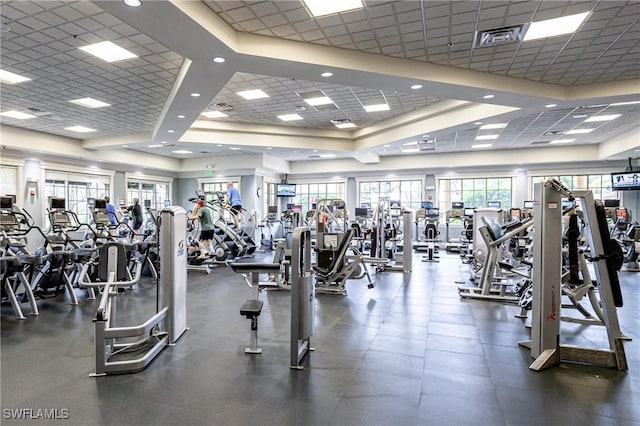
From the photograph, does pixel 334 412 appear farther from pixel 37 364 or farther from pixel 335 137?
pixel 335 137

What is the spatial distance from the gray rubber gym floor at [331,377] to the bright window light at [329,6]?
3471 mm

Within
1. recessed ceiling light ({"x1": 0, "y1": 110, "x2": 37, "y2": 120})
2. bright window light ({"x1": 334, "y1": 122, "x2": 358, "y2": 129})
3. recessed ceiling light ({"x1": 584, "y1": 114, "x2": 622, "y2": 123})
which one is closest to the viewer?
recessed ceiling light ({"x1": 0, "y1": 110, "x2": 37, "y2": 120})

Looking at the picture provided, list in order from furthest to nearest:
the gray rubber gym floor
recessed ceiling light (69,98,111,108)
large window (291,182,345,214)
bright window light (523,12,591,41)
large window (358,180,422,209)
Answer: large window (291,182,345,214), large window (358,180,422,209), recessed ceiling light (69,98,111,108), bright window light (523,12,591,41), the gray rubber gym floor

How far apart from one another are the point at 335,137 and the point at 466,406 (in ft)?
30.0

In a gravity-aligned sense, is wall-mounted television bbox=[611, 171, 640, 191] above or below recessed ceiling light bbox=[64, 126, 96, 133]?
→ below

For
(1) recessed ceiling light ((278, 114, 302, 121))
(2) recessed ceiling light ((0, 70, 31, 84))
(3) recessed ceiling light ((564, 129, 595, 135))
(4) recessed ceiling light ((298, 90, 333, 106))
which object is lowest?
(2) recessed ceiling light ((0, 70, 31, 84))

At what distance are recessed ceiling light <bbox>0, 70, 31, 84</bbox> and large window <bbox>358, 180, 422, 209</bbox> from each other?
11.2 meters

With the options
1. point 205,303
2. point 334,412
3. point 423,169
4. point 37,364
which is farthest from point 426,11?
point 423,169

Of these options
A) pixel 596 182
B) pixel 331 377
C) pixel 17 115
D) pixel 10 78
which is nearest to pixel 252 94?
pixel 10 78

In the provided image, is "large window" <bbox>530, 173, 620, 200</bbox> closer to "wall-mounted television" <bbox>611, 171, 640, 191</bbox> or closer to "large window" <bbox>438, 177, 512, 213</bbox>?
"large window" <bbox>438, 177, 512, 213</bbox>

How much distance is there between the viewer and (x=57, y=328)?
3.93 metres

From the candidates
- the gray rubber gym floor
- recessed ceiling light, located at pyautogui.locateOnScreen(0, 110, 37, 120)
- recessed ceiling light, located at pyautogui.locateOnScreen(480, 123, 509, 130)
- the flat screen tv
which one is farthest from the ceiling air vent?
recessed ceiling light, located at pyautogui.locateOnScreen(0, 110, 37, 120)

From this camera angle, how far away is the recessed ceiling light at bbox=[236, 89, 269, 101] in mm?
6839

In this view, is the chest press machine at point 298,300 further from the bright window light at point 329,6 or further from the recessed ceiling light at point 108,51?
the recessed ceiling light at point 108,51
